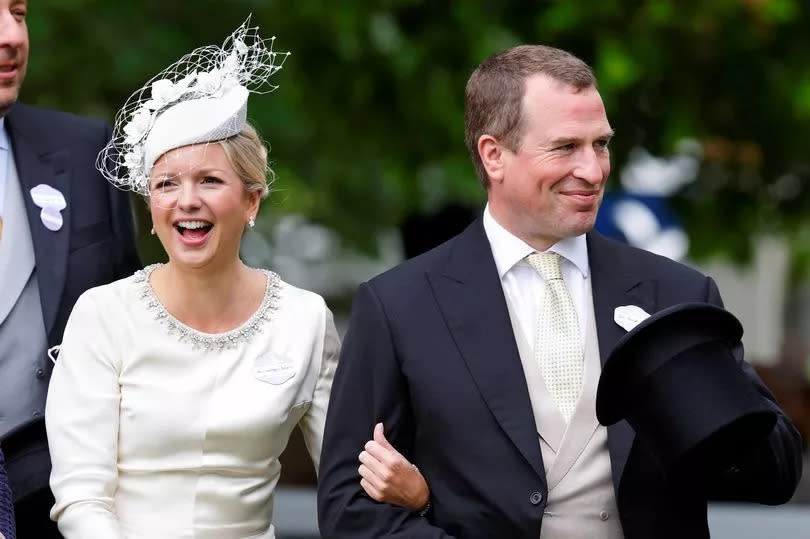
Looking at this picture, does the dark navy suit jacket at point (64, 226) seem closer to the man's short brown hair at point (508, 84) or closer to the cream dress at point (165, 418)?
the cream dress at point (165, 418)

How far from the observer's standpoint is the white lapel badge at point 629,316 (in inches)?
163

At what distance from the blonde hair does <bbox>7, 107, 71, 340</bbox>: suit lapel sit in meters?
0.72

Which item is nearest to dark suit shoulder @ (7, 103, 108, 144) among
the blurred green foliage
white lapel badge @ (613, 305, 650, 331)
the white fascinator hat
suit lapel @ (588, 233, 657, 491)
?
the white fascinator hat

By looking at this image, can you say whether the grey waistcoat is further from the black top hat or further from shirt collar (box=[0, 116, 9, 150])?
the black top hat

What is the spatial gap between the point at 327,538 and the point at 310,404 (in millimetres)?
353

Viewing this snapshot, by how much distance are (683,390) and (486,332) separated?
21.8 inches

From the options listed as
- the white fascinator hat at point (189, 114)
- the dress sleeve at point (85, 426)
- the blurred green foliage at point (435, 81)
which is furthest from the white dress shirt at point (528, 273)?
the blurred green foliage at point (435, 81)

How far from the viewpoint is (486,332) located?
4164mm

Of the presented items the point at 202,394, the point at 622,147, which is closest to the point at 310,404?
the point at 202,394

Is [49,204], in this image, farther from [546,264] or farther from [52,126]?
[546,264]

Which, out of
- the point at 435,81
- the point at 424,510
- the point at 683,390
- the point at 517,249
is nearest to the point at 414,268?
the point at 517,249

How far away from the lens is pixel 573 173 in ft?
13.5

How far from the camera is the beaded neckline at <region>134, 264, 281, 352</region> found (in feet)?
14.1

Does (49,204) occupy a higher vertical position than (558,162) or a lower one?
lower
